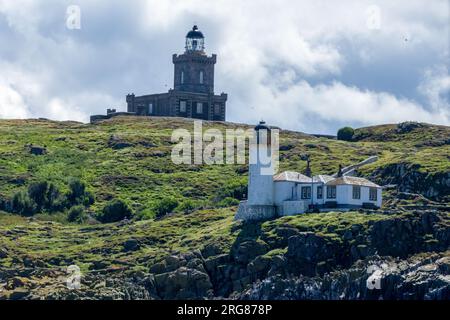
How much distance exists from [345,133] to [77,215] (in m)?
46.4

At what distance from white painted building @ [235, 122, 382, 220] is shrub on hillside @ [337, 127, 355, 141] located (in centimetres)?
5692

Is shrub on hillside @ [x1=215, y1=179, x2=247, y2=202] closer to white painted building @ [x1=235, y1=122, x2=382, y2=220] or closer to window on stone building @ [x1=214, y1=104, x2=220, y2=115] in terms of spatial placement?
white painted building @ [x1=235, y1=122, x2=382, y2=220]

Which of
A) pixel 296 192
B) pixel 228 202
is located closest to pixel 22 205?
pixel 228 202

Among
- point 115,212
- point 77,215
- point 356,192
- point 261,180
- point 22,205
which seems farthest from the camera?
point 22,205

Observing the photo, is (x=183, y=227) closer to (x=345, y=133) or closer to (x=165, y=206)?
(x=165, y=206)

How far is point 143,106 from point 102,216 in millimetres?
51924

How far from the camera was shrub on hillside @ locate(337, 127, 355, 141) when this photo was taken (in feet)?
616

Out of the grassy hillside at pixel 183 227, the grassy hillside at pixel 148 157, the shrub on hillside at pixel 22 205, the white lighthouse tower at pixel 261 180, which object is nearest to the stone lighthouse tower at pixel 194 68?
the grassy hillside at pixel 148 157

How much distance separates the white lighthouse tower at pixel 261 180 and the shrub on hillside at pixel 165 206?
1712 cm

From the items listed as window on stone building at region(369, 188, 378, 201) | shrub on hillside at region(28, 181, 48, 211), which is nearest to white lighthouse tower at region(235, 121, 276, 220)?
window on stone building at region(369, 188, 378, 201)

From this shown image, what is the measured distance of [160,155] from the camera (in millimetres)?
174000

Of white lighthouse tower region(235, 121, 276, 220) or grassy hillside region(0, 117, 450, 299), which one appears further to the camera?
white lighthouse tower region(235, 121, 276, 220)

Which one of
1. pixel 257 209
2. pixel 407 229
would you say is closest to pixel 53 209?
pixel 257 209

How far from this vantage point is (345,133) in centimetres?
18788
